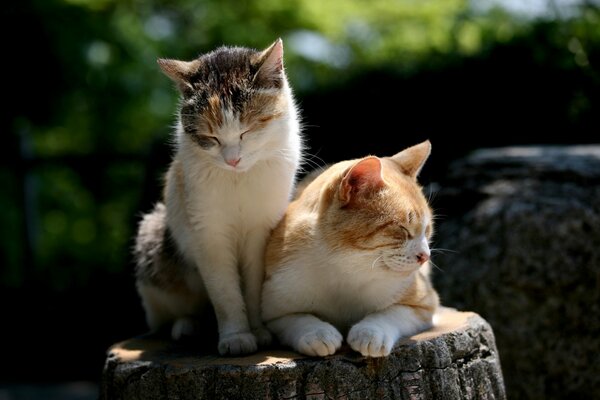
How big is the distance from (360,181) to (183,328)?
1250 millimetres

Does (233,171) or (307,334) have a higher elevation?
(233,171)

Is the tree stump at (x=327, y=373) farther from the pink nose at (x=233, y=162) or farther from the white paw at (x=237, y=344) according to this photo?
the pink nose at (x=233, y=162)

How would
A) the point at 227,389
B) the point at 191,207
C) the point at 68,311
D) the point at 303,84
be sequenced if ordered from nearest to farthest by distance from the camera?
1. the point at 227,389
2. the point at 191,207
3. the point at 303,84
4. the point at 68,311

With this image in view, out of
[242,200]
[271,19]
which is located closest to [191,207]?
[242,200]

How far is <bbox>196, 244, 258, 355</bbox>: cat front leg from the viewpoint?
303 cm

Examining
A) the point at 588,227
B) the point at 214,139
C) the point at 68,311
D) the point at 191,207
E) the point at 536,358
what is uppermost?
the point at 214,139

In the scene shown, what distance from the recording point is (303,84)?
23.5 ft

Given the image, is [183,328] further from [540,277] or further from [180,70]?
[540,277]

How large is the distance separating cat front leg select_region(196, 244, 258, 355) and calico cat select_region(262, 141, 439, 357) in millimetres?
133

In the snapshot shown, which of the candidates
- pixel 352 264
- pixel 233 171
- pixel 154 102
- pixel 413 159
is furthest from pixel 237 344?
pixel 154 102

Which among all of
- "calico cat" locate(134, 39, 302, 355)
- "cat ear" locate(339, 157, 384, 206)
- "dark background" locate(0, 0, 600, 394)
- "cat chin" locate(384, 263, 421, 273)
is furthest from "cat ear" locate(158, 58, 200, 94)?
"dark background" locate(0, 0, 600, 394)

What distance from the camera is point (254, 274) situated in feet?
10.4

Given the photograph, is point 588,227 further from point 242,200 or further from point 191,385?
point 191,385

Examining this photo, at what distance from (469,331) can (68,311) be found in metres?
5.80
